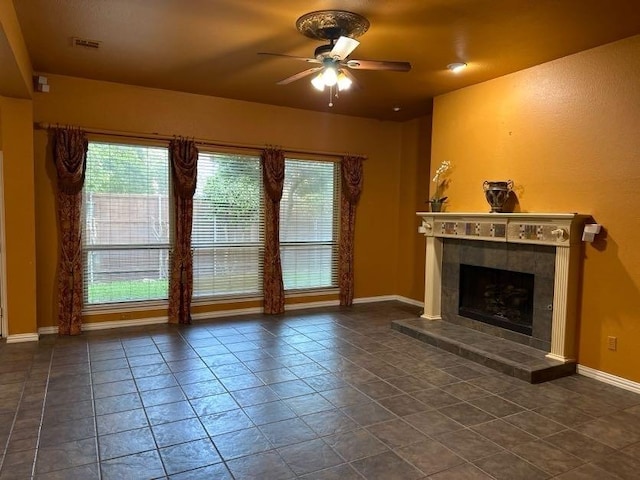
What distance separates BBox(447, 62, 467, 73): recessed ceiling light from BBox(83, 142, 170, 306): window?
342 centimetres

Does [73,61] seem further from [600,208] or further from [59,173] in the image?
[600,208]

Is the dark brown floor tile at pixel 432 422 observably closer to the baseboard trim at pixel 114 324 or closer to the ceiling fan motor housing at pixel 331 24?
the ceiling fan motor housing at pixel 331 24

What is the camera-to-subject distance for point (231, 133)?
19.0ft

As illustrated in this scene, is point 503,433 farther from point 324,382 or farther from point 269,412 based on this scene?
point 269,412

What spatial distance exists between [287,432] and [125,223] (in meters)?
3.54

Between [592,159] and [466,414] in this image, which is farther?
[592,159]

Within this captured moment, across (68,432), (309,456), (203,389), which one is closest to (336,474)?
(309,456)

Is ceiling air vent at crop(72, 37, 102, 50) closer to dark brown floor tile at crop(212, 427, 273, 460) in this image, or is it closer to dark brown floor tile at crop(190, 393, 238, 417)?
dark brown floor tile at crop(190, 393, 238, 417)

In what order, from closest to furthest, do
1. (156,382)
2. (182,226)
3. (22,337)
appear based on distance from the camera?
1. (156,382)
2. (22,337)
3. (182,226)

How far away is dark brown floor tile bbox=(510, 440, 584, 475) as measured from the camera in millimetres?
2479

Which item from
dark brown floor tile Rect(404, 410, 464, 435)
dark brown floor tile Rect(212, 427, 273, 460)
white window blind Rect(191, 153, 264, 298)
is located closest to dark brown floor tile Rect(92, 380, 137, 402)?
dark brown floor tile Rect(212, 427, 273, 460)

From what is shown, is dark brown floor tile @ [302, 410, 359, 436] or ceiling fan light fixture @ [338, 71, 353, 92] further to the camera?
ceiling fan light fixture @ [338, 71, 353, 92]

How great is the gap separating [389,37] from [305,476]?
3.21 metres

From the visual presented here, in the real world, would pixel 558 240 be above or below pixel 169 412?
above
